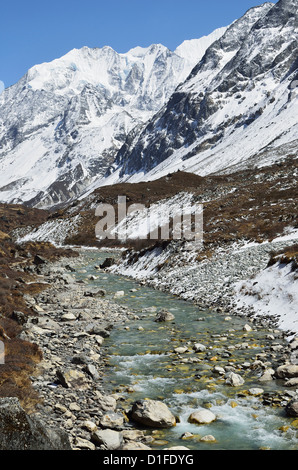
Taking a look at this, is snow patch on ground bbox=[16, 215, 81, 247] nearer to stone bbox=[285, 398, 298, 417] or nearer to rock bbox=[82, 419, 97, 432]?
rock bbox=[82, 419, 97, 432]

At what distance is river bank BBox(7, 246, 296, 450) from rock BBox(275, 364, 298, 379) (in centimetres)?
32

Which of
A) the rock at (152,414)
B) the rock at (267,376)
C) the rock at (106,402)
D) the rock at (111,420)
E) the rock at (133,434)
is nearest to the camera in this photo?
the rock at (133,434)

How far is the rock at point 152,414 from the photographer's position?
12500 millimetres

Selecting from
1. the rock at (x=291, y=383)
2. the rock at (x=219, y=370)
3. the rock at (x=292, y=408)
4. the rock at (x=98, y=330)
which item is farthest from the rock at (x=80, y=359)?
the rock at (x=292, y=408)

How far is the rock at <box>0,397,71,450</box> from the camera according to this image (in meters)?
8.45

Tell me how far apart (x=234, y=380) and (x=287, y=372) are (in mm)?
2220

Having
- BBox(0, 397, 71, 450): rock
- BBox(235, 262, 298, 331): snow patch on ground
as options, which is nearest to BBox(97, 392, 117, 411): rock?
BBox(0, 397, 71, 450): rock

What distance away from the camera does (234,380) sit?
Answer: 15273mm

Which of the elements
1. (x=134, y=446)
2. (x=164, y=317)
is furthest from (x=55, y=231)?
(x=134, y=446)

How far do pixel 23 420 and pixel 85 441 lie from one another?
3.17 meters

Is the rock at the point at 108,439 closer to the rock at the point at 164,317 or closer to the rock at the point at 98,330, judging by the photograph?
the rock at the point at 98,330

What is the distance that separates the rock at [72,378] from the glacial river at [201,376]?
1071mm

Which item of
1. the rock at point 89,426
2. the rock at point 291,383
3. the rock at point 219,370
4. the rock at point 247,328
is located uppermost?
the rock at point 247,328
